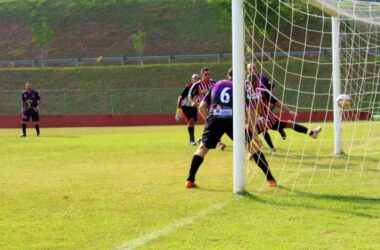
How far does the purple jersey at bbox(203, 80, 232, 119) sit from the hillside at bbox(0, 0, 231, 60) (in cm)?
5038

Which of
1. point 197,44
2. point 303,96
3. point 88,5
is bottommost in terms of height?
point 303,96

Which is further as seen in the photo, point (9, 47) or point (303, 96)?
point (9, 47)

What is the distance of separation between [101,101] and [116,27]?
2284cm

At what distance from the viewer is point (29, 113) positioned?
25797 mm

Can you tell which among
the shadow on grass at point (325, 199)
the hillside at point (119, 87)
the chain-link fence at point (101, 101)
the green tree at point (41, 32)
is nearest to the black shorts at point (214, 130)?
the shadow on grass at point (325, 199)

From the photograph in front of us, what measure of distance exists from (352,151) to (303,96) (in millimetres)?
27208

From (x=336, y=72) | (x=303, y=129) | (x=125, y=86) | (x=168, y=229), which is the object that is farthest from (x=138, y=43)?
(x=168, y=229)

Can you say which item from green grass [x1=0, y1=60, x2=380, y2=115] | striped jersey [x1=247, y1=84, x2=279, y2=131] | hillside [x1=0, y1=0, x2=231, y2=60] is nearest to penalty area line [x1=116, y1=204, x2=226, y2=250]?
striped jersey [x1=247, y1=84, x2=279, y2=131]

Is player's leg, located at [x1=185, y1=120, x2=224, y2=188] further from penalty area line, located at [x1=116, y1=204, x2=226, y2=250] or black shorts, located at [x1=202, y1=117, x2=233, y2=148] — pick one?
penalty area line, located at [x1=116, y1=204, x2=226, y2=250]

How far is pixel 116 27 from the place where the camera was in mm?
66875

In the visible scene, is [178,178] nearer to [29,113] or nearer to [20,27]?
[29,113]

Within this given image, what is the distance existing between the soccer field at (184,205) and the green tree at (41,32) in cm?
4781

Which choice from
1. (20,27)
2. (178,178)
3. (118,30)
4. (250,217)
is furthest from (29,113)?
(20,27)

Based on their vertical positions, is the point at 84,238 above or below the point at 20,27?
below
